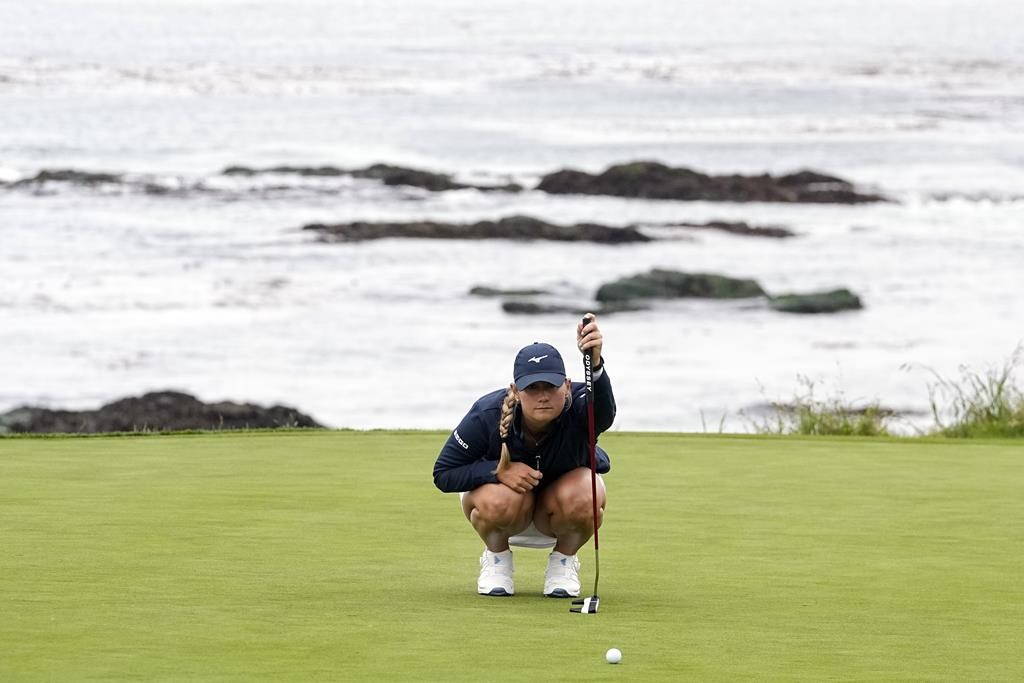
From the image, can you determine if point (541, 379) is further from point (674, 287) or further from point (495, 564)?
point (674, 287)

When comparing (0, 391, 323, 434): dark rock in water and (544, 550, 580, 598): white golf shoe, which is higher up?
(0, 391, 323, 434): dark rock in water

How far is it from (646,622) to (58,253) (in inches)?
1121

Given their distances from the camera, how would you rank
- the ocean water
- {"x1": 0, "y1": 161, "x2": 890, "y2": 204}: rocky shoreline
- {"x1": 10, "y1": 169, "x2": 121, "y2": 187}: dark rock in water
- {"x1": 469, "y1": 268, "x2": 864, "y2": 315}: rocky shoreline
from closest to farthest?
the ocean water → {"x1": 469, "y1": 268, "x2": 864, "y2": 315}: rocky shoreline → {"x1": 10, "y1": 169, "x2": 121, "y2": 187}: dark rock in water → {"x1": 0, "y1": 161, "x2": 890, "y2": 204}: rocky shoreline

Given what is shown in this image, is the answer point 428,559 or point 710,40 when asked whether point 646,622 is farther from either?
point 710,40

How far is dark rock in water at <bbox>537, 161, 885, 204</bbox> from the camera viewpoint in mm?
35656

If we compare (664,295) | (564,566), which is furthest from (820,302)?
(564,566)

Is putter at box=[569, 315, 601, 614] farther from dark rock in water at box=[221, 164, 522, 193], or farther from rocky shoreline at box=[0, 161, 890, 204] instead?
dark rock in water at box=[221, 164, 522, 193]

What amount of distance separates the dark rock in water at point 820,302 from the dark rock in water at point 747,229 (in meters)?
4.53

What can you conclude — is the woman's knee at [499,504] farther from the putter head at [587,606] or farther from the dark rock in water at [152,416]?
the dark rock in water at [152,416]

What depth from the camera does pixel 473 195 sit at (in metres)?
35.8

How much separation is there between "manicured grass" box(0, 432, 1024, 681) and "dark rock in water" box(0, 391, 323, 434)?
319 inches

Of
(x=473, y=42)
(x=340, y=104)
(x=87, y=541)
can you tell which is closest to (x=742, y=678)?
(x=87, y=541)

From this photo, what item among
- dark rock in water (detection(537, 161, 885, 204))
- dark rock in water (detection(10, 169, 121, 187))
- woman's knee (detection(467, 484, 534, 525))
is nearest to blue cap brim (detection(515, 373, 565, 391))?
woman's knee (detection(467, 484, 534, 525))

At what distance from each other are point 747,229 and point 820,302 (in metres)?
5.21
